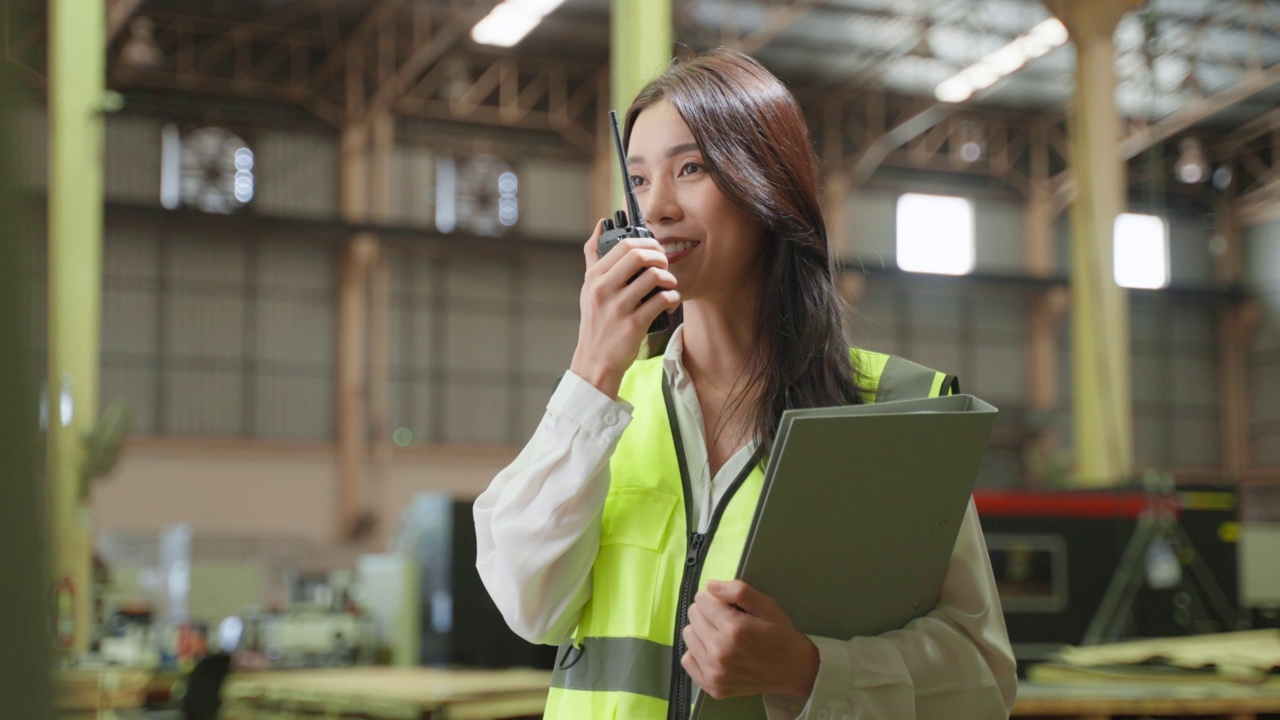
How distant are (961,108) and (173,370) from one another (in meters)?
13.7

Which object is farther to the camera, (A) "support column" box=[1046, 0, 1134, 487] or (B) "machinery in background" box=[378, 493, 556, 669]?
(A) "support column" box=[1046, 0, 1134, 487]

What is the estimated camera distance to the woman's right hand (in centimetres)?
120

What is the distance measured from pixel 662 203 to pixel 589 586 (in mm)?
412

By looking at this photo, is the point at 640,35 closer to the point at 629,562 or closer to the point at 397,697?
the point at 397,697

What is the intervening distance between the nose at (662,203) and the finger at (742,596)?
0.42 meters

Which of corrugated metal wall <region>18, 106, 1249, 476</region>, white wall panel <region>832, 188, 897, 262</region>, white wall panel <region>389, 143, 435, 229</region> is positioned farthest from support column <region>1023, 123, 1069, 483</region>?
white wall panel <region>389, 143, 435, 229</region>

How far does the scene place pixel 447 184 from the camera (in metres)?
20.0

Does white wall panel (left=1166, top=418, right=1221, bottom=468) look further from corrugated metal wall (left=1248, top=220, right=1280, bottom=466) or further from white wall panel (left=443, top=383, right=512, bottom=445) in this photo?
white wall panel (left=443, top=383, right=512, bottom=445)

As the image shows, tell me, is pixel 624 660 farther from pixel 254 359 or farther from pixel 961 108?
pixel 961 108

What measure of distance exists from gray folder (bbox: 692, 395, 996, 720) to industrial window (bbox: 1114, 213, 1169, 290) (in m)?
22.7

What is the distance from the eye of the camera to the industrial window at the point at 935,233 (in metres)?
22.0

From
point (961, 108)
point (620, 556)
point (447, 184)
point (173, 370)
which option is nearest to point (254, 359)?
point (173, 370)

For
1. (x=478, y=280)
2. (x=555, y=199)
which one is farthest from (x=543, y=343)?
(x=555, y=199)

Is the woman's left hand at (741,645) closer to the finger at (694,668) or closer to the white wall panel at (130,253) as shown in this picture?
the finger at (694,668)
